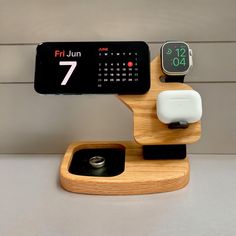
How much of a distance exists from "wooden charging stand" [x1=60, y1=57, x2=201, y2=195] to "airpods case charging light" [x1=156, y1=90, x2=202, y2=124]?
3cm

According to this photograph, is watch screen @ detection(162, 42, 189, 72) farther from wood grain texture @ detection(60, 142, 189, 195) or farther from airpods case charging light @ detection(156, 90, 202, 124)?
wood grain texture @ detection(60, 142, 189, 195)

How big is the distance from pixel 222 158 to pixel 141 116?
0.26 m

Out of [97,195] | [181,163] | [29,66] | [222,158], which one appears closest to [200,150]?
[222,158]

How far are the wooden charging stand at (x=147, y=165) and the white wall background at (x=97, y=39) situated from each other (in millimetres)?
124

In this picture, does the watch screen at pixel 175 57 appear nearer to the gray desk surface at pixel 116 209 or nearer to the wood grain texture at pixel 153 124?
the wood grain texture at pixel 153 124

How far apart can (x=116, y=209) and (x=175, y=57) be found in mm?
303

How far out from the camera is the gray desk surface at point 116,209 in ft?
1.61

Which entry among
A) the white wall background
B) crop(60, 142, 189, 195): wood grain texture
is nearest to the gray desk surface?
crop(60, 142, 189, 195): wood grain texture

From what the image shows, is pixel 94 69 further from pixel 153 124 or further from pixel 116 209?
pixel 116 209

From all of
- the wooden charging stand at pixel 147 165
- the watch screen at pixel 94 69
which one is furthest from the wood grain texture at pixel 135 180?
the watch screen at pixel 94 69

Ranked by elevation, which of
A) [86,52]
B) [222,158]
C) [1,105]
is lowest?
[222,158]

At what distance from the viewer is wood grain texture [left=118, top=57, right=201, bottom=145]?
61 cm

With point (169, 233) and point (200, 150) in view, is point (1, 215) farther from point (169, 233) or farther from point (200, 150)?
point (200, 150)

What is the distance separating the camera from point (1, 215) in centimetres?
53
